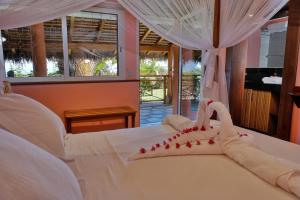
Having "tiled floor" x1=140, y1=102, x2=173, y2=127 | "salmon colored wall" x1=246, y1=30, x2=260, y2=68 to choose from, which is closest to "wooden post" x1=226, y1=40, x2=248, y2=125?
"salmon colored wall" x1=246, y1=30, x2=260, y2=68

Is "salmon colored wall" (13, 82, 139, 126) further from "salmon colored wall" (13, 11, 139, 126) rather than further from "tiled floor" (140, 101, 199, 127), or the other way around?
"tiled floor" (140, 101, 199, 127)

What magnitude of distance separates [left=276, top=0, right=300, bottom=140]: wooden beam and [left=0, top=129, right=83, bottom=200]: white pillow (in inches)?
113

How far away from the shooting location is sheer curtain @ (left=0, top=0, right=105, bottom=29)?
5.79ft

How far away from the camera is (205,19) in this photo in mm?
2326

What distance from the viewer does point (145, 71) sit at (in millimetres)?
7672

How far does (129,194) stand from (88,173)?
11.6 inches

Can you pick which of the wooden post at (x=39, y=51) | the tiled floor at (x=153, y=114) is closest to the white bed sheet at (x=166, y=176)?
the wooden post at (x=39, y=51)

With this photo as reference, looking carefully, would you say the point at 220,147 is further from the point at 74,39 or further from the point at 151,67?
the point at 151,67

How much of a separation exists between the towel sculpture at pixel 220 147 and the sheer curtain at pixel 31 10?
1.36 meters

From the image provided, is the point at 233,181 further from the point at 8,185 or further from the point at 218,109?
the point at 8,185

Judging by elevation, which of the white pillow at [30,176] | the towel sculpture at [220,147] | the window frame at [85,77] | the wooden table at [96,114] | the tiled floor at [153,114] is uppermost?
the window frame at [85,77]

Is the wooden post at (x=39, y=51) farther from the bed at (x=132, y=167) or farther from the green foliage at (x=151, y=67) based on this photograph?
the green foliage at (x=151, y=67)

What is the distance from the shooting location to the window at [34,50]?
289cm

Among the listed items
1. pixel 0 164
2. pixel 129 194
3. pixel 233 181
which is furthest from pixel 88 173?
pixel 233 181
